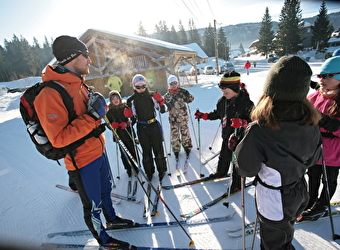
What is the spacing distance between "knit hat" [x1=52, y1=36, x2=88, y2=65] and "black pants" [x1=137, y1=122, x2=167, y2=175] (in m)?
1.93

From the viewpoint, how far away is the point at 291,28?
113ft

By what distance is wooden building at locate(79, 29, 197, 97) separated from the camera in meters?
11.6

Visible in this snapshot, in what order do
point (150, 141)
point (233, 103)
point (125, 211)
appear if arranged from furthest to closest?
point (150, 141) < point (125, 211) < point (233, 103)

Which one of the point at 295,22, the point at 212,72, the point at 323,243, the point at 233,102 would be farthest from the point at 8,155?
the point at 295,22

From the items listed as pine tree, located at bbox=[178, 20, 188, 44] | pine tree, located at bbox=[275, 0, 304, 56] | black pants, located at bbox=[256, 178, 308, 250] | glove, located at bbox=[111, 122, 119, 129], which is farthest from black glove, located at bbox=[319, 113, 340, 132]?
pine tree, located at bbox=[178, 20, 188, 44]

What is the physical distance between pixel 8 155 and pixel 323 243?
806 centimetres

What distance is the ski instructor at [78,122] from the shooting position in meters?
1.70

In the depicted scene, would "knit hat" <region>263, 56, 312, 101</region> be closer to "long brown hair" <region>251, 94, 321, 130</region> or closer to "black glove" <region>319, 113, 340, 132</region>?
"long brown hair" <region>251, 94, 321, 130</region>

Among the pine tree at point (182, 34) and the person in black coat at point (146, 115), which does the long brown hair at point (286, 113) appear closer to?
the person in black coat at point (146, 115)

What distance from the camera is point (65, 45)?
6.14ft

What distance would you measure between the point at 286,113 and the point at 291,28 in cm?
4421

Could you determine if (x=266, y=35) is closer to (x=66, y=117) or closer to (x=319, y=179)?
(x=319, y=179)

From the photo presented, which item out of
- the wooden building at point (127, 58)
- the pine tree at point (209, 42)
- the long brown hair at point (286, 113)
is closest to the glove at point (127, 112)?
the long brown hair at point (286, 113)

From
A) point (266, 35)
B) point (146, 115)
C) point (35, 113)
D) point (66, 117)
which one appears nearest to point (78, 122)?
point (66, 117)
